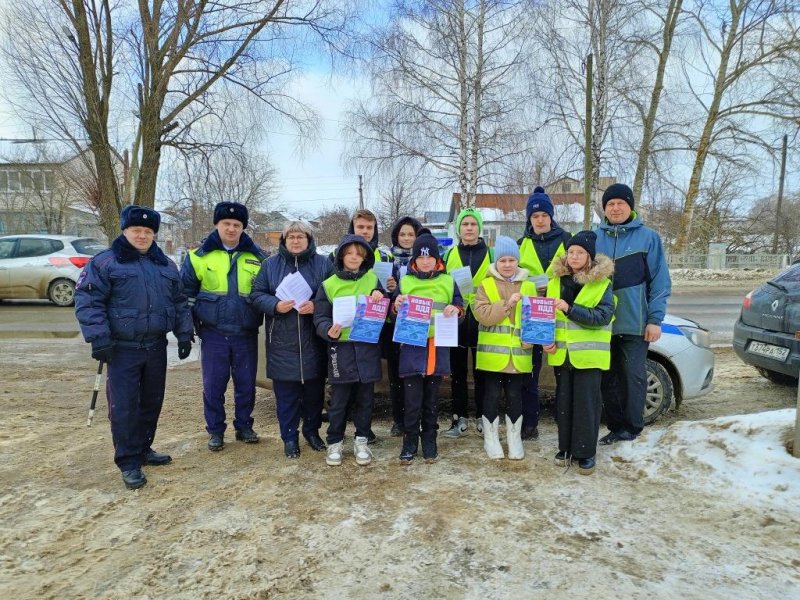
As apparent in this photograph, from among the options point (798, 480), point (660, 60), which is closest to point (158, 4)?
point (798, 480)

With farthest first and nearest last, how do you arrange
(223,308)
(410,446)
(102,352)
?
(223,308), (410,446), (102,352)

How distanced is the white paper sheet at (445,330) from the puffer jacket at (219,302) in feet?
4.70

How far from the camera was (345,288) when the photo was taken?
3883 mm

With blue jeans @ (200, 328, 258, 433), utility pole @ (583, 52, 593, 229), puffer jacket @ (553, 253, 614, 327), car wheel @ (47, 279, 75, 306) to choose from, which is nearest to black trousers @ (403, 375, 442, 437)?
puffer jacket @ (553, 253, 614, 327)

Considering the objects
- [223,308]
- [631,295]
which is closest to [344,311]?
[223,308]

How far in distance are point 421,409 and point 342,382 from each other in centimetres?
62

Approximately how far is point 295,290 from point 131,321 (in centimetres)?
109

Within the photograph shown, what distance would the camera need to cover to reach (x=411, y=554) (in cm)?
263

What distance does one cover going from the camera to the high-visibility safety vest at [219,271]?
4.02 metres

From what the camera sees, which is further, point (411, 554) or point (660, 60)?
point (660, 60)

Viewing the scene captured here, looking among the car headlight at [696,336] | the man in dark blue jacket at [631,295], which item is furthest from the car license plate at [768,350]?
the man in dark blue jacket at [631,295]

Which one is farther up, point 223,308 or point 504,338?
point 223,308

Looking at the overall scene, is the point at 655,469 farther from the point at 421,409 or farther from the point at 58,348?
the point at 58,348

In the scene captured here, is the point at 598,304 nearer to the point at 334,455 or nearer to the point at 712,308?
the point at 334,455
